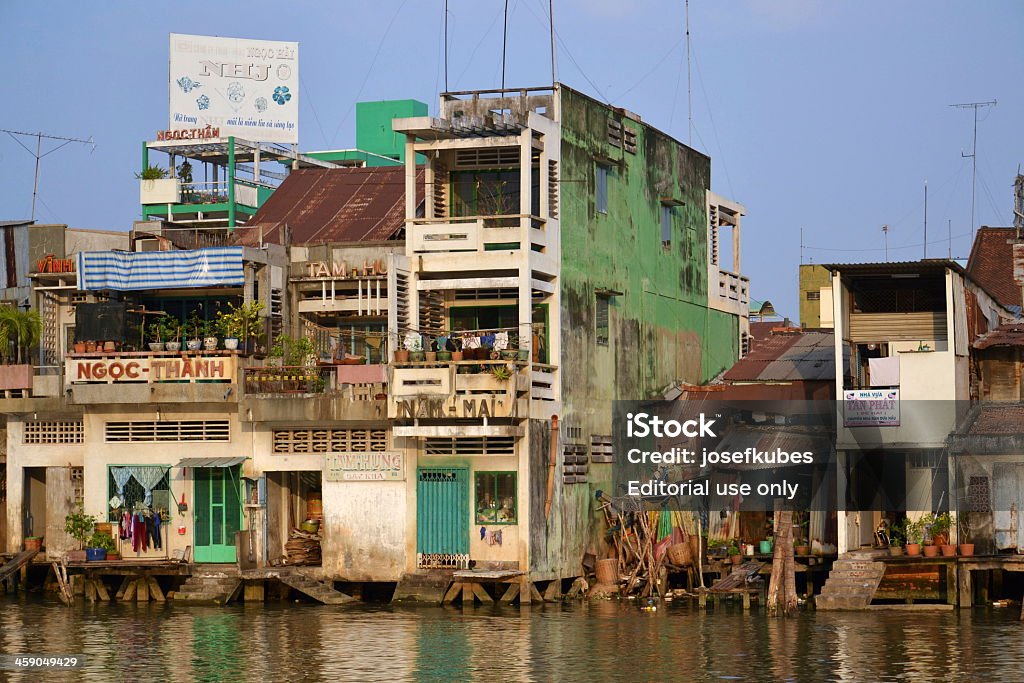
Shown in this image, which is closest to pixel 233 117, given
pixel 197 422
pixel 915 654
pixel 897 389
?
pixel 197 422

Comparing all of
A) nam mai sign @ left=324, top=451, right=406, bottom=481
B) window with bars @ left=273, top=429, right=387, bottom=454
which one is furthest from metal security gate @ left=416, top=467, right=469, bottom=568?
window with bars @ left=273, top=429, right=387, bottom=454

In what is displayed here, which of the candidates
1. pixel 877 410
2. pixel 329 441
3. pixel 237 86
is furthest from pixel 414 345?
pixel 237 86

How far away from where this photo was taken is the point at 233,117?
49.2 metres

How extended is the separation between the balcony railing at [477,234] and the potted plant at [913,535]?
888 cm

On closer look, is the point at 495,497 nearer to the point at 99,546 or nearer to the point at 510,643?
the point at 510,643

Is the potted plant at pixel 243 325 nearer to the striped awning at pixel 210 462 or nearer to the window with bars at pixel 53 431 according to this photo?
the striped awning at pixel 210 462

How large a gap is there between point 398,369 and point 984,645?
39.6ft

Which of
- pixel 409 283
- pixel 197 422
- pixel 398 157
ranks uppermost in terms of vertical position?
pixel 398 157

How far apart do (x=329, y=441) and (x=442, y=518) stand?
2.93 meters

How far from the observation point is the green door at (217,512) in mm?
34812

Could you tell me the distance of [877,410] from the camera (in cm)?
3275

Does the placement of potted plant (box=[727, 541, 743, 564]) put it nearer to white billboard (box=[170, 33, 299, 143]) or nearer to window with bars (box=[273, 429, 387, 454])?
window with bars (box=[273, 429, 387, 454])

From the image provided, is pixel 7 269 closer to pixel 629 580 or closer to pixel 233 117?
pixel 233 117

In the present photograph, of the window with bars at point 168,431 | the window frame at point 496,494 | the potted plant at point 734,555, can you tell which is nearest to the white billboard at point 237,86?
the window with bars at point 168,431
